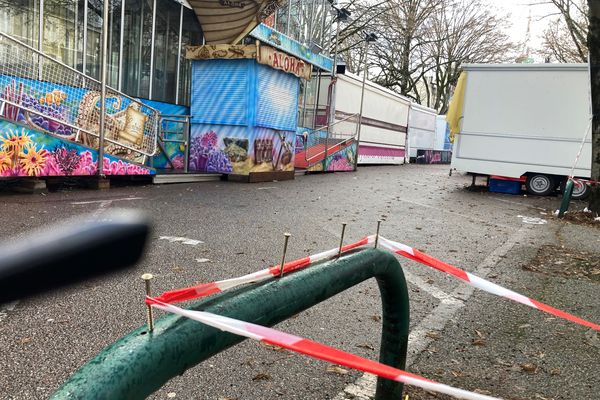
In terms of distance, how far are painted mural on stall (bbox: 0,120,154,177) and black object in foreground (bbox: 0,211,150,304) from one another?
8545 mm

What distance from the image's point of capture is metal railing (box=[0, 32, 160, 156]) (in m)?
9.09

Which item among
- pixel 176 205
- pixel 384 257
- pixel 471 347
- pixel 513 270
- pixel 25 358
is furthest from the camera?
pixel 176 205

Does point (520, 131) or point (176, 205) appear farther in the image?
point (520, 131)

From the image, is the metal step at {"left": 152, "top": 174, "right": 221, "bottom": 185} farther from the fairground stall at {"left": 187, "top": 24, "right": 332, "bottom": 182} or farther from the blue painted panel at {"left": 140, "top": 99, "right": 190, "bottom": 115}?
the blue painted panel at {"left": 140, "top": 99, "right": 190, "bottom": 115}

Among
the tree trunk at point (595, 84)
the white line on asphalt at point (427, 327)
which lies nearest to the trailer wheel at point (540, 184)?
the tree trunk at point (595, 84)

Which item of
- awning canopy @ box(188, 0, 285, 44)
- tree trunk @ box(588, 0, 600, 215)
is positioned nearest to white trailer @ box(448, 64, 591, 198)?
tree trunk @ box(588, 0, 600, 215)

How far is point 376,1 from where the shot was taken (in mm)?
30047

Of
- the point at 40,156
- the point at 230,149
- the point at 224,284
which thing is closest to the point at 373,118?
the point at 230,149

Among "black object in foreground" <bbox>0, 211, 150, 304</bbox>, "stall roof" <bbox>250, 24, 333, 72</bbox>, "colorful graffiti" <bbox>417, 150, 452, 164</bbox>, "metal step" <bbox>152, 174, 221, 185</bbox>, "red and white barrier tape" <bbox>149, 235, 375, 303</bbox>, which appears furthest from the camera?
"colorful graffiti" <bbox>417, 150, 452, 164</bbox>

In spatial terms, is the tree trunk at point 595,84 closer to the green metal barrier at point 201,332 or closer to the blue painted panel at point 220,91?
the blue painted panel at point 220,91

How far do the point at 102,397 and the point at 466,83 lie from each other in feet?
49.0

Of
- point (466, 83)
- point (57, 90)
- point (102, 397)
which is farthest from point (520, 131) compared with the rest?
point (102, 397)

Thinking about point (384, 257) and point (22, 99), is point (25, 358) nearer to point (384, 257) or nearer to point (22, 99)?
point (384, 257)

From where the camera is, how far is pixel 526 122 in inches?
547
